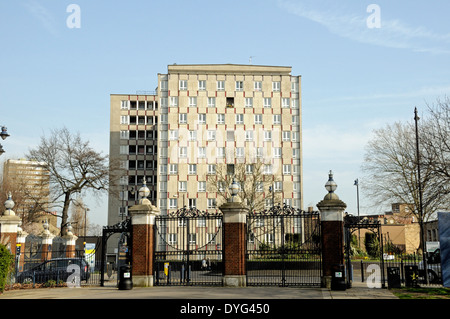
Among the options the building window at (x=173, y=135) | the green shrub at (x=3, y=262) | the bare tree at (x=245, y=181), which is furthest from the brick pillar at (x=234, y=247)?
the building window at (x=173, y=135)

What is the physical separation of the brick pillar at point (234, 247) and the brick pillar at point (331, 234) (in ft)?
11.1

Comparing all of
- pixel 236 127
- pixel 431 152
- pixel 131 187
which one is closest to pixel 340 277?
pixel 431 152

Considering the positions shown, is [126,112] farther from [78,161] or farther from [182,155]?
[78,161]

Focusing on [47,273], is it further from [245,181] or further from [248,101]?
[248,101]

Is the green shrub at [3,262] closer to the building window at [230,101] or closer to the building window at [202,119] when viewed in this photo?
the building window at [202,119]

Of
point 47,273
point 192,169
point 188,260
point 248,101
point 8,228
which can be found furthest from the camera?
point 248,101

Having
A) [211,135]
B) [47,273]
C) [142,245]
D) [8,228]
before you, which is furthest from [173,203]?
[142,245]

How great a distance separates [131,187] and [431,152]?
70.2 metres

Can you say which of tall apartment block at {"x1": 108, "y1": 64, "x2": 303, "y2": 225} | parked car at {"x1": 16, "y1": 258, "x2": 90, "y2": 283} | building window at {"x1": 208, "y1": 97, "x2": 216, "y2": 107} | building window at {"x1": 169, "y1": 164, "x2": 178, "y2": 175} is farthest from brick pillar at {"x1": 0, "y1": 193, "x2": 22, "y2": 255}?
building window at {"x1": 208, "y1": 97, "x2": 216, "y2": 107}

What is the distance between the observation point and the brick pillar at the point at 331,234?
68.2 ft

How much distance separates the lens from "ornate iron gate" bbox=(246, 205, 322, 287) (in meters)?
21.7

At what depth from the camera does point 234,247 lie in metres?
21.4

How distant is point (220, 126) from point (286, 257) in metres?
53.3
